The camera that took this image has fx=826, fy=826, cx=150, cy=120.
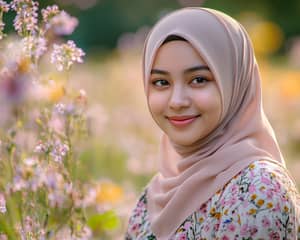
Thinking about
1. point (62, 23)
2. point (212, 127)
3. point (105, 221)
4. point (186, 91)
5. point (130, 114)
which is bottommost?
point (105, 221)

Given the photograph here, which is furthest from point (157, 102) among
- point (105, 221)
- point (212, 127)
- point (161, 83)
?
point (105, 221)

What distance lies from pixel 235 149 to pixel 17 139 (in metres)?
0.68

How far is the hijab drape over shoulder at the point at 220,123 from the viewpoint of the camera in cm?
218

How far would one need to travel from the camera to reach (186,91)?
2.20 meters

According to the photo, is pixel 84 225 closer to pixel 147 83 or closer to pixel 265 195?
pixel 147 83

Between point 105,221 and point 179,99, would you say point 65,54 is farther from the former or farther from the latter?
point 105,221

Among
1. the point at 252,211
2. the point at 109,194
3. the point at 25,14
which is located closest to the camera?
the point at 252,211

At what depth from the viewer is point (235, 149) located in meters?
2.20

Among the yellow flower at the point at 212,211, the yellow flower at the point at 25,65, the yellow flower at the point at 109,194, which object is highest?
the yellow flower at the point at 25,65

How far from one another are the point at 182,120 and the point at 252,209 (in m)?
0.33

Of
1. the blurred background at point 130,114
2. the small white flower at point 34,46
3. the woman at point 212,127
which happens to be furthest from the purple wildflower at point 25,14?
the blurred background at point 130,114

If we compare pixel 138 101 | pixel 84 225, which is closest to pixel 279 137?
pixel 138 101

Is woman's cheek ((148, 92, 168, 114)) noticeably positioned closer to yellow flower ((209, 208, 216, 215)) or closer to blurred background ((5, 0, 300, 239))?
yellow flower ((209, 208, 216, 215))

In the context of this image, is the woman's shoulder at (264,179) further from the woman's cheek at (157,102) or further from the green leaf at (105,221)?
the green leaf at (105,221)
